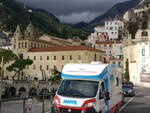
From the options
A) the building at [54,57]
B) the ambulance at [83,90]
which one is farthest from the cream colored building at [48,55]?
the ambulance at [83,90]

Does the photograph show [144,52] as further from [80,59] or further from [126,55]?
[80,59]

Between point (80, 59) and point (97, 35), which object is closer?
point (80, 59)

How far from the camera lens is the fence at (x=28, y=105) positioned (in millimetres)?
10438

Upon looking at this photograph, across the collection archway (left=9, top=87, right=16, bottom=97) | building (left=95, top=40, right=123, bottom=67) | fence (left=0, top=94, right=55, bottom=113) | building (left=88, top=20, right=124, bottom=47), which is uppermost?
building (left=88, top=20, right=124, bottom=47)

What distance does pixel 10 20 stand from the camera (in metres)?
168

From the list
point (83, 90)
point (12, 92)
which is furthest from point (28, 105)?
point (12, 92)

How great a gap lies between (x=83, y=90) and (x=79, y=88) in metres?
0.22

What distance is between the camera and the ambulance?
30.8ft

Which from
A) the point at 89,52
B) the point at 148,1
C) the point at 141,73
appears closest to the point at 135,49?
the point at 141,73

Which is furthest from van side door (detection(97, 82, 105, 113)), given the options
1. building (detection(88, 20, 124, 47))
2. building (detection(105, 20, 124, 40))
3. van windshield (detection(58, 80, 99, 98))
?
building (detection(105, 20, 124, 40))

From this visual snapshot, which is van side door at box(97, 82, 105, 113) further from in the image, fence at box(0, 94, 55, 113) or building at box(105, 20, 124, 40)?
building at box(105, 20, 124, 40)

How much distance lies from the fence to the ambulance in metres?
2.16

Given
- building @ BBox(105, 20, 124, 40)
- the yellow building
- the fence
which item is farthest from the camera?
building @ BBox(105, 20, 124, 40)

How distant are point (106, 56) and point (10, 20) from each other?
93.3 m
